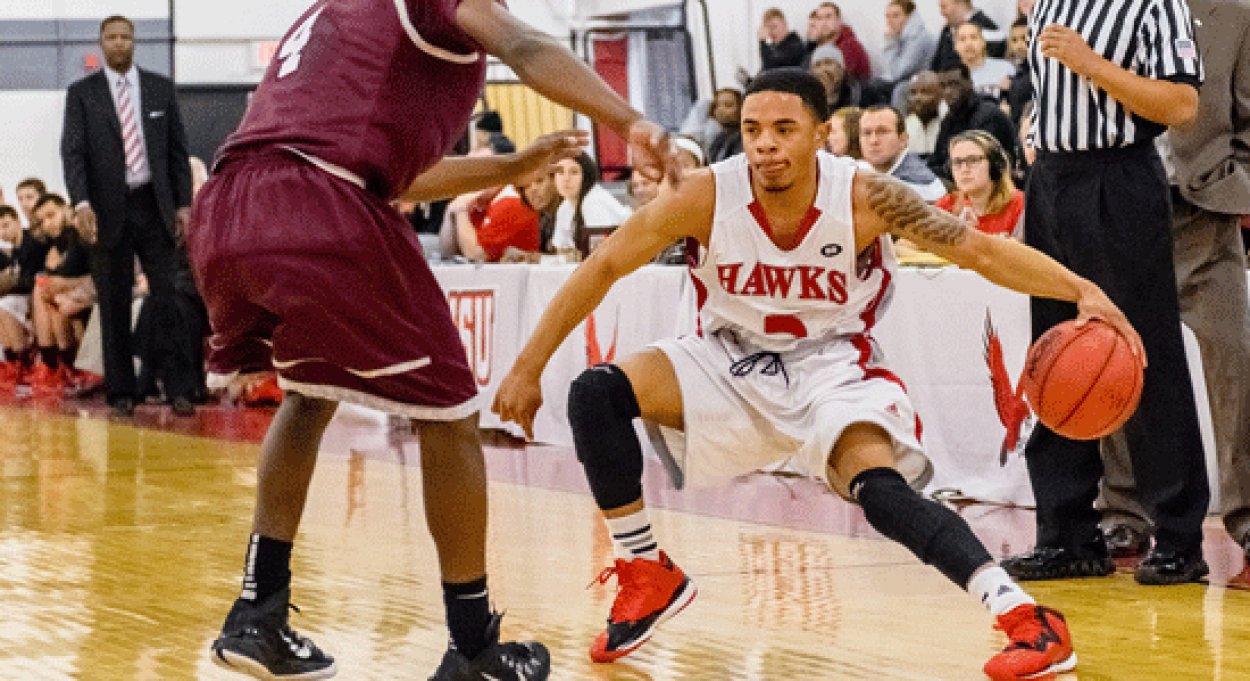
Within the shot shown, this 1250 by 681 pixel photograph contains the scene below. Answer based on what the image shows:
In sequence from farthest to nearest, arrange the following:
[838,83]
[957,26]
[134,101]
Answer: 1. [957,26]
2. [838,83]
3. [134,101]

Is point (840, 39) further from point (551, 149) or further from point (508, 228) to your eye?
point (551, 149)

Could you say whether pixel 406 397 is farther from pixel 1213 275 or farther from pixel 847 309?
pixel 1213 275

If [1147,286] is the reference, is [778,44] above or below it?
above

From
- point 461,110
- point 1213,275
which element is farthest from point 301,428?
point 1213,275

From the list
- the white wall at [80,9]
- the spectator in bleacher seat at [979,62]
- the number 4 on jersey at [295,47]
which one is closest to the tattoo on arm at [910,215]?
the number 4 on jersey at [295,47]

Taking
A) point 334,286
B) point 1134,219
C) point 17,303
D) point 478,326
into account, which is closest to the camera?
point 334,286

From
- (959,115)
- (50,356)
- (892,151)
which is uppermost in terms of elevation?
(959,115)

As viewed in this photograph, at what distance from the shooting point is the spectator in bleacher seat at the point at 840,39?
14.5m

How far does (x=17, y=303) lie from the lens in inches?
618

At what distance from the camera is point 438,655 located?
13.7 ft

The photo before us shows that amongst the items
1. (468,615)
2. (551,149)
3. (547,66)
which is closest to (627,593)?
(468,615)

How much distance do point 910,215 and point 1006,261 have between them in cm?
24

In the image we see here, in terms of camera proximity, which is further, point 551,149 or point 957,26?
point 957,26

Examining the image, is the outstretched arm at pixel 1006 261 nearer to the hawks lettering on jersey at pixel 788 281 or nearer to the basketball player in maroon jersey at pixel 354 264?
the hawks lettering on jersey at pixel 788 281
